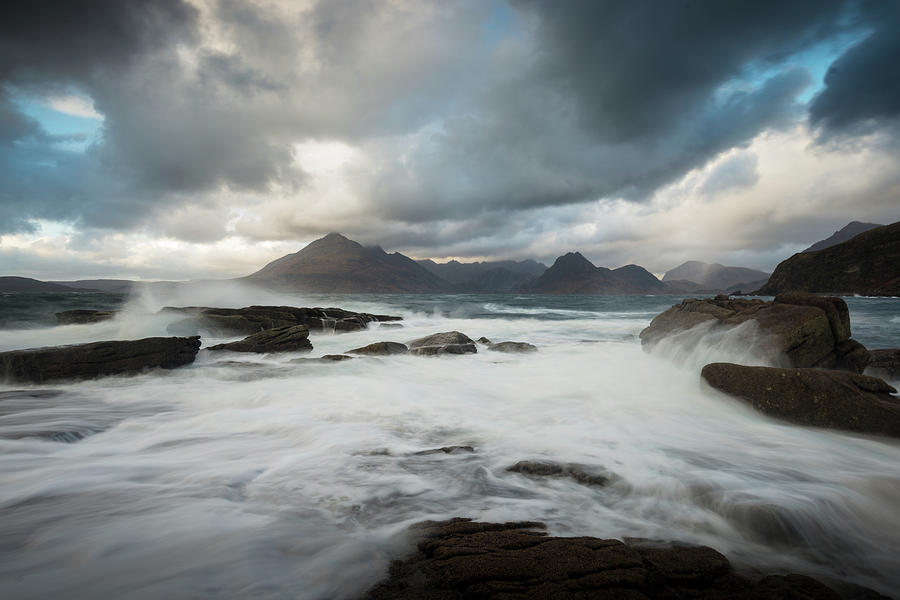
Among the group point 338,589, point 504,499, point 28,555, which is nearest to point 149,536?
point 28,555

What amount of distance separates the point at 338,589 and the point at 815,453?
582cm

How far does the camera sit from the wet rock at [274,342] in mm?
12438

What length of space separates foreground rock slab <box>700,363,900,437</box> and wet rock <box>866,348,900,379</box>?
309cm

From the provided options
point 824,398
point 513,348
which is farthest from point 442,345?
point 824,398

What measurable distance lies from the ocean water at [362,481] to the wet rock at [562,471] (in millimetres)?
127

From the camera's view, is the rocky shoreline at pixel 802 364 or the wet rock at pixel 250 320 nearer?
the rocky shoreline at pixel 802 364

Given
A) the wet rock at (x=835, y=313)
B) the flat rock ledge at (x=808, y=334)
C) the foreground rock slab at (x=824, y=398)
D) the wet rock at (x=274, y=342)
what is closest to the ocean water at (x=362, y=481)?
the foreground rock slab at (x=824, y=398)

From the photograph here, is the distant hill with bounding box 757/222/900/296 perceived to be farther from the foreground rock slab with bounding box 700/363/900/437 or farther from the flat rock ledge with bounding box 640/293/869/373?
the foreground rock slab with bounding box 700/363/900/437

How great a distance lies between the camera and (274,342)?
505 inches

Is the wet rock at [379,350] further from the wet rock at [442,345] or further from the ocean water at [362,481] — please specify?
the ocean water at [362,481]

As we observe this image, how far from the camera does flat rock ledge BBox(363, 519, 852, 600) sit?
2002 mm

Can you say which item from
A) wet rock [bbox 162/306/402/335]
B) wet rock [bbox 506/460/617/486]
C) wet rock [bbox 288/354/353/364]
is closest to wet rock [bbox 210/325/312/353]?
wet rock [bbox 288/354/353/364]

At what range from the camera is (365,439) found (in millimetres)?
5238

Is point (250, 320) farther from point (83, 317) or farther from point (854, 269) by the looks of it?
point (854, 269)
